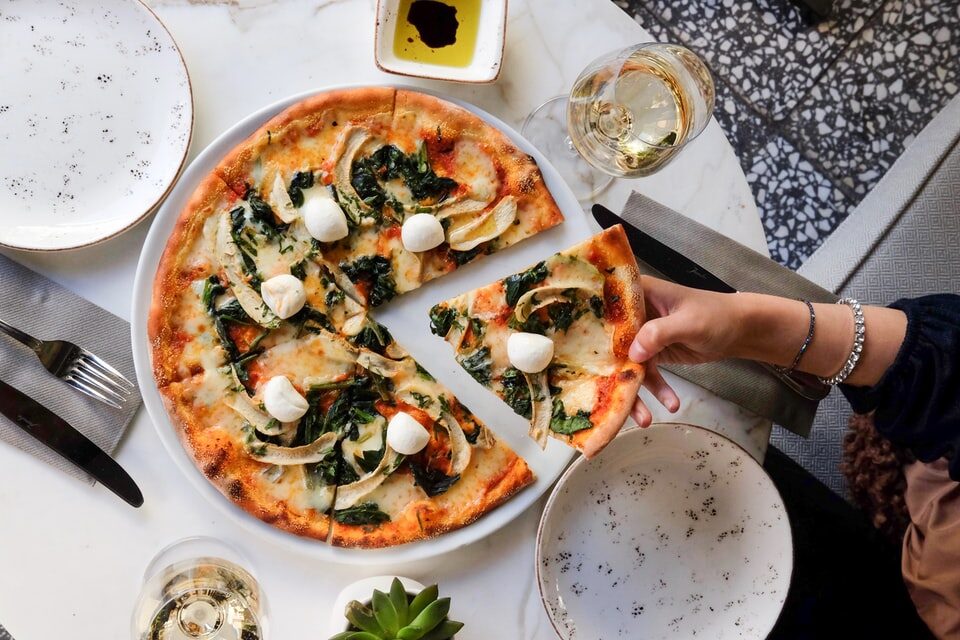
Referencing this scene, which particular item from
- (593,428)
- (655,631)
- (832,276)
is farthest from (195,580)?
(832,276)

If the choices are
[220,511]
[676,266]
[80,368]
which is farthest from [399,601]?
[676,266]

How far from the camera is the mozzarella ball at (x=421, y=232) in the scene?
87.7 inches

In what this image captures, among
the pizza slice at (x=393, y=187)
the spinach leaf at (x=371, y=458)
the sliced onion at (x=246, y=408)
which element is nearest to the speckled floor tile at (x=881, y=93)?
the pizza slice at (x=393, y=187)

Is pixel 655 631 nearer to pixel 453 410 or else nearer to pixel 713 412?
pixel 713 412

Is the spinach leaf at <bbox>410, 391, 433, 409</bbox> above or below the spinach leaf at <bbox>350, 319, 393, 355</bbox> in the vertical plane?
below

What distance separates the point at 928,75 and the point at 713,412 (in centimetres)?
226

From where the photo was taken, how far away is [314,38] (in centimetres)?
235

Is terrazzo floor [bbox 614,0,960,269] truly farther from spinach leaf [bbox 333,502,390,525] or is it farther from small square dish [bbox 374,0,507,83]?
spinach leaf [bbox 333,502,390,525]

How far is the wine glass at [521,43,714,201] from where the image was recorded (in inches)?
83.0

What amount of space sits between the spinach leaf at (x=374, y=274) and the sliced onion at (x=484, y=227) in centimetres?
20

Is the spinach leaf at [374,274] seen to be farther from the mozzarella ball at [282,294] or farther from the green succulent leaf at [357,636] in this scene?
the green succulent leaf at [357,636]

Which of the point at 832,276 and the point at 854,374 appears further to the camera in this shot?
the point at 832,276

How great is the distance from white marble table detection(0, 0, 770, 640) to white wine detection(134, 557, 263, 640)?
0.12m

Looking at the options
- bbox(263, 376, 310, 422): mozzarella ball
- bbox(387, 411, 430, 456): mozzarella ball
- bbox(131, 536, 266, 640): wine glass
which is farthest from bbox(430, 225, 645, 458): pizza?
bbox(131, 536, 266, 640): wine glass
